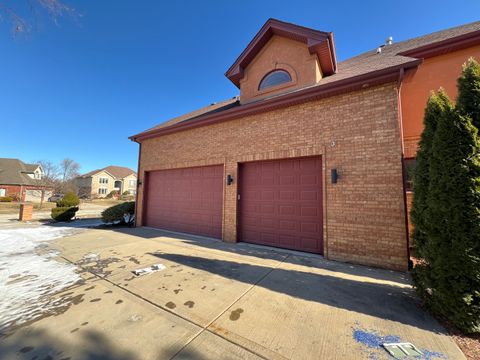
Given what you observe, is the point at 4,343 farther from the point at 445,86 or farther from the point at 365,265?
the point at 445,86

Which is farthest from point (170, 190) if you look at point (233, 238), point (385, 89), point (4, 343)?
point (385, 89)

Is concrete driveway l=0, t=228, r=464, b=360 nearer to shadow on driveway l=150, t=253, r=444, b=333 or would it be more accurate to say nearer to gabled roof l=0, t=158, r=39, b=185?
shadow on driveway l=150, t=253, r=444, b=333

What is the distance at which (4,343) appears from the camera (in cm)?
208

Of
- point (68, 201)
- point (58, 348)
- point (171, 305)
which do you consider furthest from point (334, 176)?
point (68, 201)

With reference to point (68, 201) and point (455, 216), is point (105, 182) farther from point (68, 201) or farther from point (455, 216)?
point (455, 216)

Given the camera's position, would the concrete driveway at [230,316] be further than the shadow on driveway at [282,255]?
No

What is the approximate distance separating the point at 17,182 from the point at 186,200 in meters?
41.8

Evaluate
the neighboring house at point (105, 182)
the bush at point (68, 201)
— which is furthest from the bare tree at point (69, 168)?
the bush at point (68, 201)

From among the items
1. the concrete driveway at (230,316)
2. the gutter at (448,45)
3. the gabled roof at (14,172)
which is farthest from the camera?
the gabled roof at (14,172)

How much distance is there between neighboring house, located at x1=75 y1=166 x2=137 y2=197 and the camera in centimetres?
4709

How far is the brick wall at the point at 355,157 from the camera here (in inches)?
174

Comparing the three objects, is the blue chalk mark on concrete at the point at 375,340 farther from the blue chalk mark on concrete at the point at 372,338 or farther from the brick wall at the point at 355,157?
the brick wall at the point at 355,157

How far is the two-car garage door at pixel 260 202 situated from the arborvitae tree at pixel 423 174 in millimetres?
2262

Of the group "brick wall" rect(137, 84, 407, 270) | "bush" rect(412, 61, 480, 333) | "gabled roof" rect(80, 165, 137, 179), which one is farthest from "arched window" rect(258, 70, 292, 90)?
"gabled roof" rect(80, 165, 137, 179)
